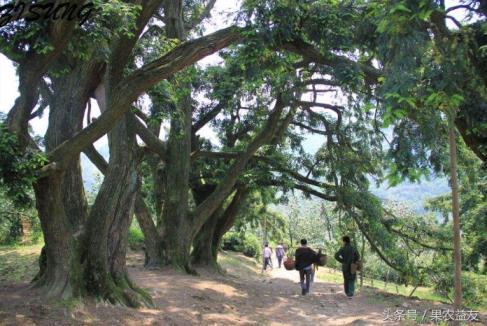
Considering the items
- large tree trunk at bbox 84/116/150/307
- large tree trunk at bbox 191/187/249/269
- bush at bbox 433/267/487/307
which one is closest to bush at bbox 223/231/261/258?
large tree trunk at bbox 191/187/249/269

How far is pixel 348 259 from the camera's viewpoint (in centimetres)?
1155

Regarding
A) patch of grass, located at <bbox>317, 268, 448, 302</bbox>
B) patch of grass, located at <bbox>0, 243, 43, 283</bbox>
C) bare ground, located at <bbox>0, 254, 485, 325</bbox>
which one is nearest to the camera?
bare ground, located at <bbox>0, 254, 485, 325</bbox>

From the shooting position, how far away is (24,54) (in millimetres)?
6125

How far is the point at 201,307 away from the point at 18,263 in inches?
299

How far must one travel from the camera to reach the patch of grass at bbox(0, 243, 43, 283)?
38.6 feet

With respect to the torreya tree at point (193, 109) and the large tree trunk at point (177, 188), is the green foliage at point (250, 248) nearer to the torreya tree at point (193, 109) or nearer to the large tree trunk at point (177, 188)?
the torreya tree at point (193, 109)

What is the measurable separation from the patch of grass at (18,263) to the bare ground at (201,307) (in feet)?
9.29

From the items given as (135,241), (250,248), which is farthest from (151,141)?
(250,248)

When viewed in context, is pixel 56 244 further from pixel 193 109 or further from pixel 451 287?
pixel 451 287

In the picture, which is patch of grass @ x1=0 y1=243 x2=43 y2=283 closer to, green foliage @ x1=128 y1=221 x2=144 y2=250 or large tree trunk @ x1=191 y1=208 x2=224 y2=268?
green foliage @ x1=128 y1=221 x2=144 y2=250

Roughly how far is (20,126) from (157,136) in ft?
25.9

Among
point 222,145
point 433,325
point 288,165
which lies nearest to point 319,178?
point 288,165

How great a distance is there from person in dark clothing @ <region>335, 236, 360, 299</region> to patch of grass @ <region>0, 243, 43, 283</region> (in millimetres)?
7647

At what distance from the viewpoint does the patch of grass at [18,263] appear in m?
11.8
